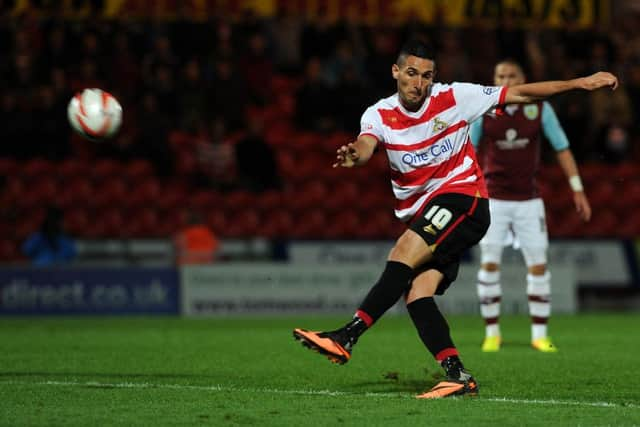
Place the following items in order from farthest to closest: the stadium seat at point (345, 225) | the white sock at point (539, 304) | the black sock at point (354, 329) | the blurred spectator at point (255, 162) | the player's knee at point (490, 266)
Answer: the stadium seat at point (345, 225), the blurred spectator at point (255, 162), the player's knee at point (490, 266), the white sock at point (539, 304), the black sock at point (354, 329)

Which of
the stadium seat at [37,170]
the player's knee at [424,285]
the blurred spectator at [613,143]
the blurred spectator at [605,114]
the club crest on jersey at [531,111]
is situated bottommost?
the player's knee at [424,285]

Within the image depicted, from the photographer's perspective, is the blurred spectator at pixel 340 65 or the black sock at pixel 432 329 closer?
the black sock at pixel 432 329

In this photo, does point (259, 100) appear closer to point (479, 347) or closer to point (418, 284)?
point (479, 347)

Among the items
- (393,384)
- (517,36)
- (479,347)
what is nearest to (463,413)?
(393,384)

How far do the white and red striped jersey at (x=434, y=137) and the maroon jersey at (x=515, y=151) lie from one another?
3.63m

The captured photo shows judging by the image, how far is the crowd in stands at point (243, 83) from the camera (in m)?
17.8

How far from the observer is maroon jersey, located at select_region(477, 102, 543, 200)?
10.6 m

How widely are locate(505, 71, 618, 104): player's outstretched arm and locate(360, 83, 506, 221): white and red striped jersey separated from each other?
0.13 meters

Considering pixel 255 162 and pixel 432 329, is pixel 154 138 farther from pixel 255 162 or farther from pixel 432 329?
pixel 432 329

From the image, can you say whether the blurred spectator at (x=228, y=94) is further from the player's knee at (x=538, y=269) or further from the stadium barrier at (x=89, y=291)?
the player's knee at (x=538, y=269)

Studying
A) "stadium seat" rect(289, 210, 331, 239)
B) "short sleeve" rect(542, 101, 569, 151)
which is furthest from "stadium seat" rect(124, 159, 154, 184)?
"short sleeve" rect(542, 101, 569, 151)

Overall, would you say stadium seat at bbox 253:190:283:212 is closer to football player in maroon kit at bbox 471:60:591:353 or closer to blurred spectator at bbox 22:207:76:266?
blurred spectator at bbox 22:207:76:266

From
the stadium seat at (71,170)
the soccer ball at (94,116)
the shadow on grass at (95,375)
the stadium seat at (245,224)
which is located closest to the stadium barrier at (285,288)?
the stadium seat at (245,224)

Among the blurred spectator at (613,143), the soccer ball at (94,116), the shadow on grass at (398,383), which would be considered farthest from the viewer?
the blurred spectator at (613,143)
